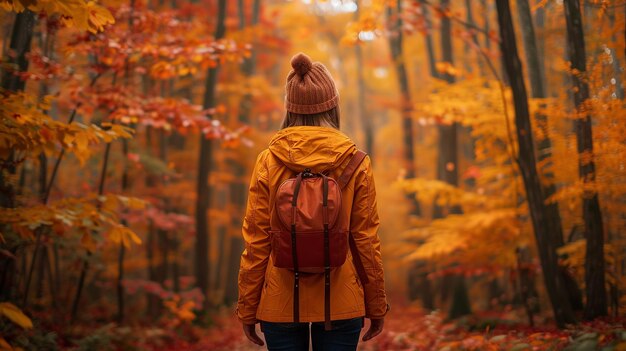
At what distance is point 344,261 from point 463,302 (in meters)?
8.65

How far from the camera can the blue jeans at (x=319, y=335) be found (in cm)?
278

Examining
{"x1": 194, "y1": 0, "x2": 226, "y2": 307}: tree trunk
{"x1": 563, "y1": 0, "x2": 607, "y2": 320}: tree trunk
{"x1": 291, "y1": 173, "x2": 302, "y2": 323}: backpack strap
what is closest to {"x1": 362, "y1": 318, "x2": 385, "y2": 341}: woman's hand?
{"x1": 291, "y1": 173, "x2": 302, "y2": 323}: backpack strap

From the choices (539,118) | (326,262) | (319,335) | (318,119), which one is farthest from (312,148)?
(539,118)

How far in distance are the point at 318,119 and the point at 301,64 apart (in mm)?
327

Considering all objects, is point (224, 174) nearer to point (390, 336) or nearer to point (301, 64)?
point (390, 336)

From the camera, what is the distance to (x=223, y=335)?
10039mm

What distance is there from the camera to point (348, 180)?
281cm

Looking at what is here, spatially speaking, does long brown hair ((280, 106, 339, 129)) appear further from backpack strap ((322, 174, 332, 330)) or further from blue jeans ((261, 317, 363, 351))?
blue jeans ((261, 317, 363, 351))

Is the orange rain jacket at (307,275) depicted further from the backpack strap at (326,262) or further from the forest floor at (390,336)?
the forest floor at (390,336)

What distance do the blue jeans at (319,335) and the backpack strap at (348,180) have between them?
24cm

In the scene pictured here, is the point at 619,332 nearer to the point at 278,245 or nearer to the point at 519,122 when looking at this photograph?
the point at 519,122

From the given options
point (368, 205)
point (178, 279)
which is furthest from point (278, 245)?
point (178, 279)

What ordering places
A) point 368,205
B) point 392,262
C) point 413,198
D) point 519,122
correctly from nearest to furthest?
point 368,205 < point 519,122 < point 413,198 < point 392,262

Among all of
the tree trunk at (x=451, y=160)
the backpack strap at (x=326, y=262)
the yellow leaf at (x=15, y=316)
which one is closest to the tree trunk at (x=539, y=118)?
the tree trunk at (x=451, y=160)
